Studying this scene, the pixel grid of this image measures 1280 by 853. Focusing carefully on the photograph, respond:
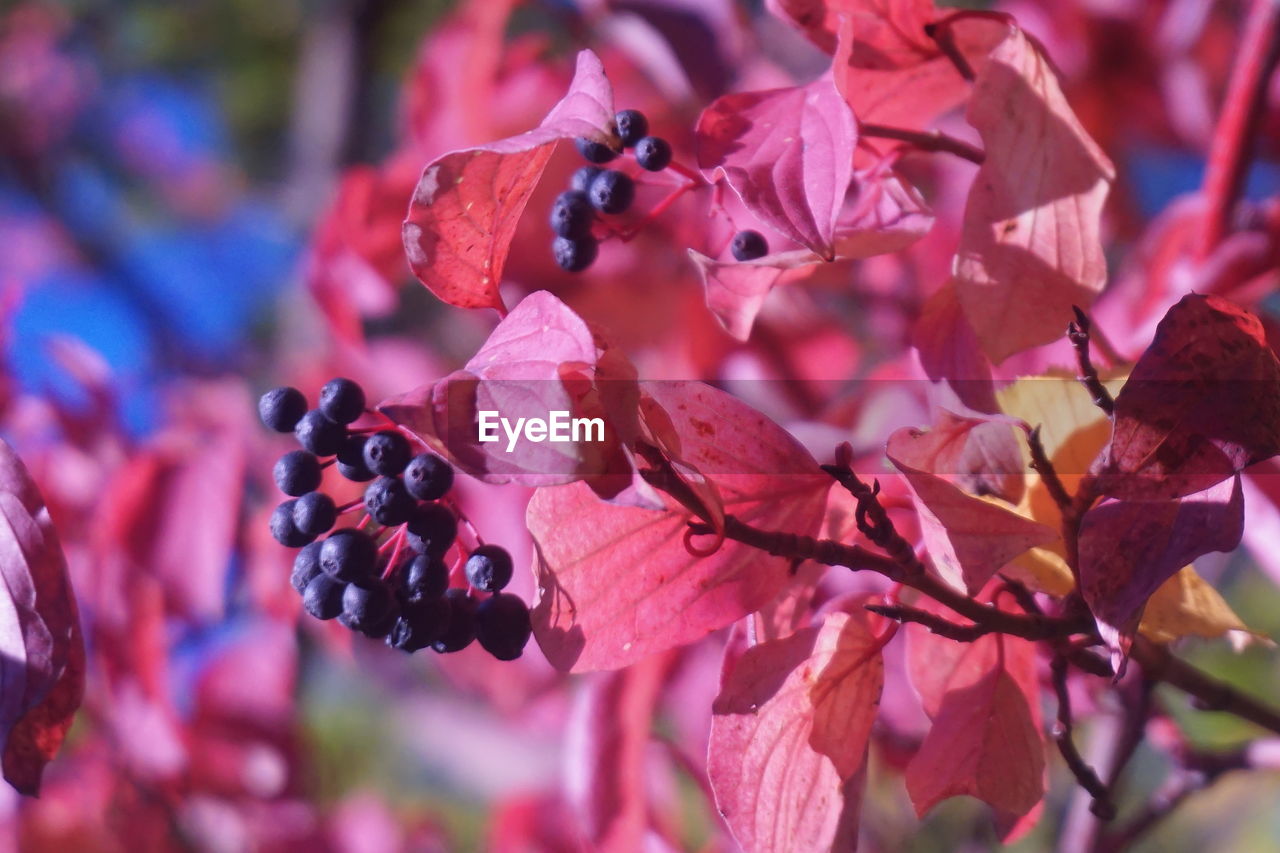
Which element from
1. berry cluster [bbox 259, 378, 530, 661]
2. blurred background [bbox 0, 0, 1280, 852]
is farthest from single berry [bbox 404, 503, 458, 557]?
blurred background [bbox 0, 0, 1280, 852]

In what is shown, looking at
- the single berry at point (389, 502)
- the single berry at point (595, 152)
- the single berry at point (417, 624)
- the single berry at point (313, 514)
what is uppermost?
the single berry at point (595, 152)

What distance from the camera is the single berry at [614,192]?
0.41 meters

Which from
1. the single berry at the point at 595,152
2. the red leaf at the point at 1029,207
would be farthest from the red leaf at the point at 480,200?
the red leaf at the point at 1029,207

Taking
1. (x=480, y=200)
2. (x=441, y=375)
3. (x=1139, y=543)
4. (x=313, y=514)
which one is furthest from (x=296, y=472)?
(x=441, y=375)

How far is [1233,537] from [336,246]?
0.66 metres

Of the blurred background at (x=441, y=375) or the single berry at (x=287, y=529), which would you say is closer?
the single berry at (x=287, y=529)

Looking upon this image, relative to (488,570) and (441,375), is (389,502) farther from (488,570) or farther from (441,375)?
(441,375)

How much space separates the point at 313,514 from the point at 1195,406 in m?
0.29

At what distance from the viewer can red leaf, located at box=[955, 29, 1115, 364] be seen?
38cm

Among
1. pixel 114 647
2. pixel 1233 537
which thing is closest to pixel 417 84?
pixel 114 647

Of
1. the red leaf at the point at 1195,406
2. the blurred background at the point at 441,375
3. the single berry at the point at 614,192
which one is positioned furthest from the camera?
the blurred background at the point at 441,375

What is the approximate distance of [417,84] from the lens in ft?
2.81

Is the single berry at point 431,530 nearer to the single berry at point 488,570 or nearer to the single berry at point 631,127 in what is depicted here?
the single berry at point 488,570

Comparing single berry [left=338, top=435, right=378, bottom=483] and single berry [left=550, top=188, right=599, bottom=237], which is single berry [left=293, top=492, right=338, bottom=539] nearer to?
single berry [left=338, top=435, right=378, bottom=483]
